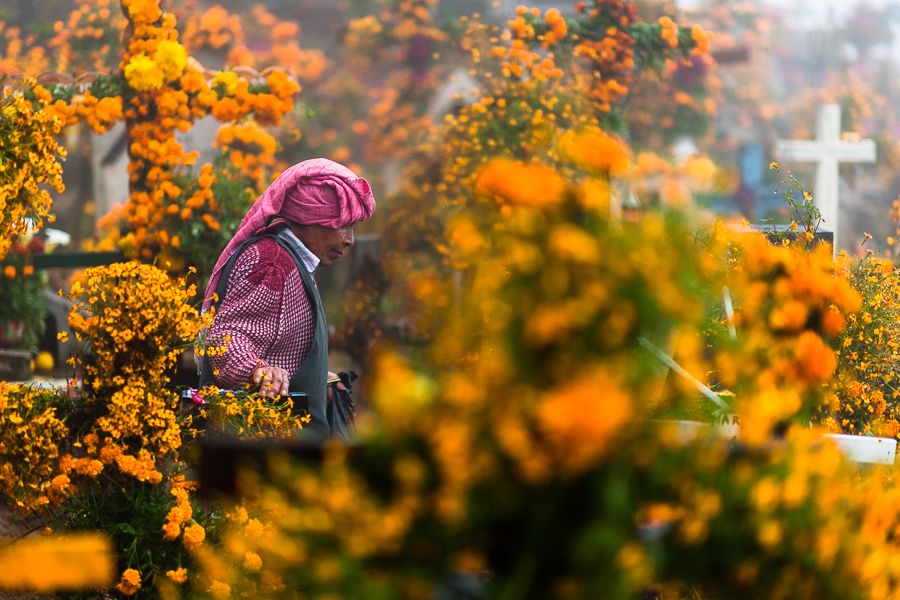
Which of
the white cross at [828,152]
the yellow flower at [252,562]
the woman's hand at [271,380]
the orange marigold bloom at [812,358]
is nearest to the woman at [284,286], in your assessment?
the woman's hand at [271,380]

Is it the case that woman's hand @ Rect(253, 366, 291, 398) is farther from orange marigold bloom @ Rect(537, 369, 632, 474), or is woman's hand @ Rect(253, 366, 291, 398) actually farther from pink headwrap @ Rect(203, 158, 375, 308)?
orange marigold bloom @ Rect(537, 369, 632, 474)

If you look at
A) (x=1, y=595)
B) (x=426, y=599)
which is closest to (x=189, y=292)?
(x=1, y=595)

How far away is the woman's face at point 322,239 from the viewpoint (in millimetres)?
3355

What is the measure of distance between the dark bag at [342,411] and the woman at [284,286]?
0.11m

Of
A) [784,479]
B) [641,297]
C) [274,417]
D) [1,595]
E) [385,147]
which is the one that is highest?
[385,147]

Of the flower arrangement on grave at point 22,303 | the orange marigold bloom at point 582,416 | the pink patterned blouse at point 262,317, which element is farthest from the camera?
the flower arrangement on grave at point 22,303

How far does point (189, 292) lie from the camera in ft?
10.4

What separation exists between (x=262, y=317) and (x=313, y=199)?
50 cm

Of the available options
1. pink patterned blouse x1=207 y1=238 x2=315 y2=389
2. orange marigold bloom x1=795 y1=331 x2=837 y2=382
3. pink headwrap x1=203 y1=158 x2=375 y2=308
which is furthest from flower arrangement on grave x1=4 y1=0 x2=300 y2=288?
orange marigold bloom x1=795 y1=331 x2=837 y2=382

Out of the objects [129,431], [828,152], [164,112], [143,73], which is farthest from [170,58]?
[828,152]

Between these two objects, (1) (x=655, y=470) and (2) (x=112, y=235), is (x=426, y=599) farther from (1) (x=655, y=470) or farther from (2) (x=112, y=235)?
(2) (x=112, y=235)

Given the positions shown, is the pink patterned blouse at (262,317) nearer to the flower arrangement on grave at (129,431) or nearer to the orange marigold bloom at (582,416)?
the flower arrangement on grave at (129,431)

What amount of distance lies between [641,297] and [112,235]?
5.56m

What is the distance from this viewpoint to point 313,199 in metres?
3.32
